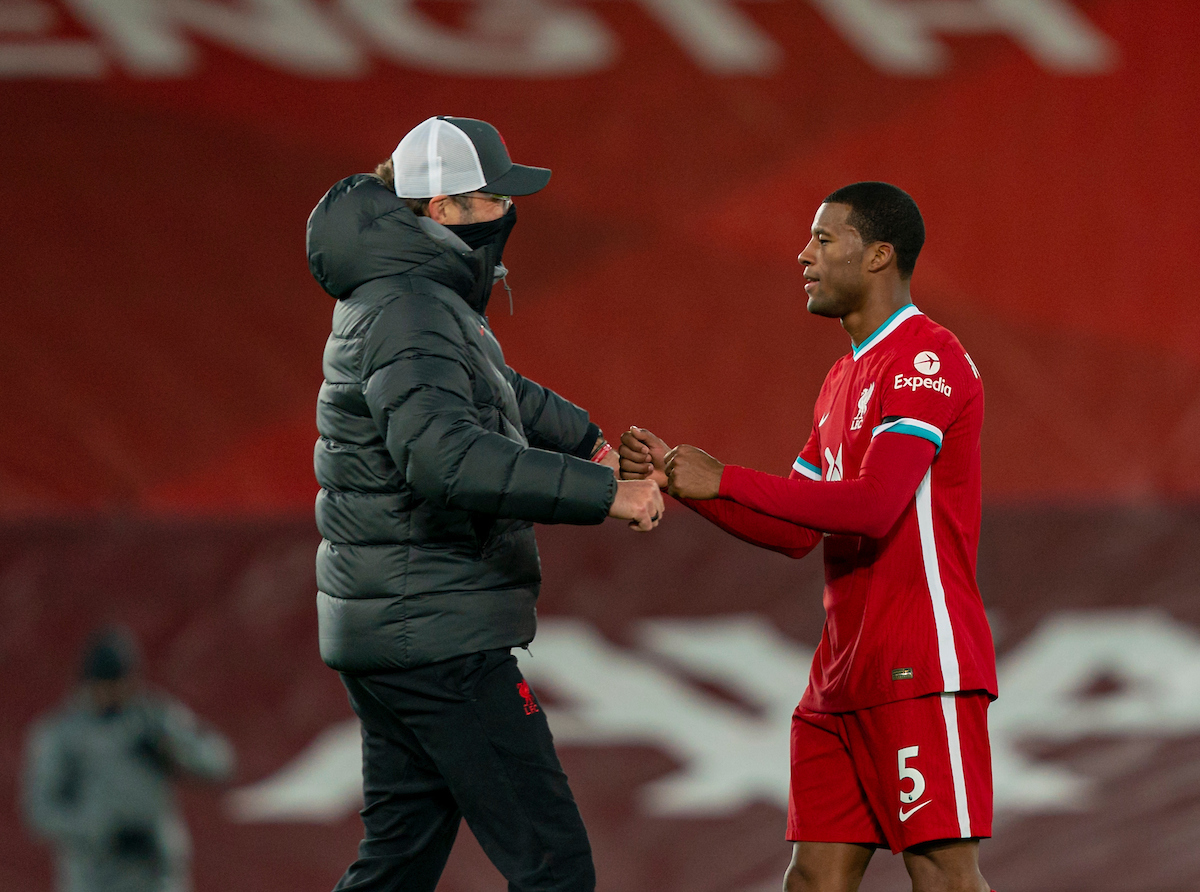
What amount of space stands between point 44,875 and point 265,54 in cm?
310

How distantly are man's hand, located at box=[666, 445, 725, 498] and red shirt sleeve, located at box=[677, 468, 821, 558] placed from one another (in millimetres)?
44

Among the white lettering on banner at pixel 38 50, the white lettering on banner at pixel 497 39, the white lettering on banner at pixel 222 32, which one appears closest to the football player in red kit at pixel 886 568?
the white lettering on banner at pixel 497 39

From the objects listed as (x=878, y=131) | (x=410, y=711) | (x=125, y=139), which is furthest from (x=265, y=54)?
(x=410, y=711)

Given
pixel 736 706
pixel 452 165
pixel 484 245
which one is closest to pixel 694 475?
pixel 484 245

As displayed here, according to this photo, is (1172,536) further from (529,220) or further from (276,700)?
(276,700)

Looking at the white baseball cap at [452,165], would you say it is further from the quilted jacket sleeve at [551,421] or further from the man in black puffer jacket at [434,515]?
the quilted jacket sleeve at [551,421]

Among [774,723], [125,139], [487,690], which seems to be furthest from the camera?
[125,139]

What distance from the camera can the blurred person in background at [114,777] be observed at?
4375 mm

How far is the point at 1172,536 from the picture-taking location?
16.1 ft

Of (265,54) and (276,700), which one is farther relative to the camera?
(265,54)

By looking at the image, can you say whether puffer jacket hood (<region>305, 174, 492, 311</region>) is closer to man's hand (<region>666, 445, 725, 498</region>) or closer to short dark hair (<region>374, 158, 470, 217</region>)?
short dark hair (<region>374, 158, 470, 217</region>)

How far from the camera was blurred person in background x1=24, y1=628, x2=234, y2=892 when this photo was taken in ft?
14.4

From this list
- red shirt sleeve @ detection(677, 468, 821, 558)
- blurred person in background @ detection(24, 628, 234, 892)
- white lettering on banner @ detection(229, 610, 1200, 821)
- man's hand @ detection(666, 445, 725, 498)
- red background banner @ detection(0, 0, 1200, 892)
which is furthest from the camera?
red background banner @ detection(0, 0, 1200, 892)

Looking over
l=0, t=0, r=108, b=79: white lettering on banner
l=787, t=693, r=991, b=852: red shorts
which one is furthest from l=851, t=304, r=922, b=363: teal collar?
l=0, t=0, r=108, b=79: white lettering on banner
